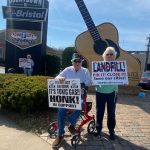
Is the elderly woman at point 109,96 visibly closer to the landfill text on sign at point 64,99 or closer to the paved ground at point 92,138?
the paved ground at point 92,138

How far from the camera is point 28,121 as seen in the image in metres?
7.50

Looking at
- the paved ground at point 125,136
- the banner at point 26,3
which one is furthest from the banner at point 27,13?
the paved ground at point 125,136

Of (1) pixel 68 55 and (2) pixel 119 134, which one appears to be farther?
(1) pixel 68 55

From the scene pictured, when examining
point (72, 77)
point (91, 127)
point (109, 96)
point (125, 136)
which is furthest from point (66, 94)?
point (125, 136)

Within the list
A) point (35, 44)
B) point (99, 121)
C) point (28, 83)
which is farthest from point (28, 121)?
point (35, 44)

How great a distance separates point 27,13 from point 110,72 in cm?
885

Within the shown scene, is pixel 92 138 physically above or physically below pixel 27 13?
below

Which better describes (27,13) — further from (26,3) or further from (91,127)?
(91,127)

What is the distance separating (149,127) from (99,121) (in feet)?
5.31

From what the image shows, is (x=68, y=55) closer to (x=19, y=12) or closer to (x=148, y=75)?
(x=19, y=12)

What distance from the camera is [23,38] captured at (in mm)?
14664

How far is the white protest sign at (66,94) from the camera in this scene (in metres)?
5.99

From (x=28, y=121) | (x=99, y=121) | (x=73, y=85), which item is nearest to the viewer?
(x=73, y=85)

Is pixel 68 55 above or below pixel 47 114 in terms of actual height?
above
